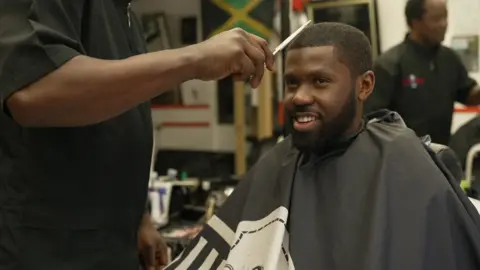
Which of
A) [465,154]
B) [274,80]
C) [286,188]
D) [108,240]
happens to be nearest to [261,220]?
[286,188]

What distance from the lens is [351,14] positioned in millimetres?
3516

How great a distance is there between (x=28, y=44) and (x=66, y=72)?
0.08 m

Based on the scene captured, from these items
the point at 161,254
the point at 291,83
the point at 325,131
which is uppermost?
the point at 291,83

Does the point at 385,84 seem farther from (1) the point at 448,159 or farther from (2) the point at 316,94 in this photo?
(2) the point at 316,94

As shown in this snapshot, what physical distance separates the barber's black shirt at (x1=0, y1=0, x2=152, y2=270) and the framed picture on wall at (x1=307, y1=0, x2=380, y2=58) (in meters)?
2.43

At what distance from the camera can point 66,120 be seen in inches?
37.6

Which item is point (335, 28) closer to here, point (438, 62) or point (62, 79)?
point (62, 79)

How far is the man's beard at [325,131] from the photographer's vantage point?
1475 millimetres

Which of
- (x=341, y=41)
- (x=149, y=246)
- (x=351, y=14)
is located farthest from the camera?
(x=351, y=14)

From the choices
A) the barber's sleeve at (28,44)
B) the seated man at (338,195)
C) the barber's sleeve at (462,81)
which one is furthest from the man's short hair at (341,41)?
the barber's sleeve at (462,81)

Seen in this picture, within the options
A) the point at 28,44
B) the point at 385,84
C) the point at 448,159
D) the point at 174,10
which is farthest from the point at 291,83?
the point at 174,10

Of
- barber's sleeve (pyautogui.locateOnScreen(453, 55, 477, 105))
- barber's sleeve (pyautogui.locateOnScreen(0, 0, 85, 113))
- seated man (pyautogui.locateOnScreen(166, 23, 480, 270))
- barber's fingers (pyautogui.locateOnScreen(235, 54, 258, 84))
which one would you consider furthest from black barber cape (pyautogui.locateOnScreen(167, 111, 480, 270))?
barber's sleeve (pyautogui.locateOnScreen(453, 55, 477, 105))

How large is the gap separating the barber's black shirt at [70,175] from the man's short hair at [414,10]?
2.22 m

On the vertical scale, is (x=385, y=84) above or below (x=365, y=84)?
below
